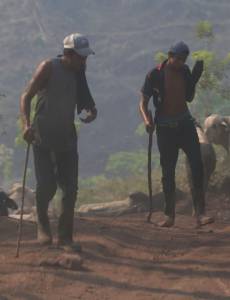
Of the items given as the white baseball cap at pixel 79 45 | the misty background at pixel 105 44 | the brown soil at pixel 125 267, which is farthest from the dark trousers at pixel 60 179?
the misty background at pixel 105 44

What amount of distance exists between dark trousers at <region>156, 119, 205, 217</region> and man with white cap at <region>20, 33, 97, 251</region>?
143cm

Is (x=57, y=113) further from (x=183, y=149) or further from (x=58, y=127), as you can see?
(x=183, y=149)

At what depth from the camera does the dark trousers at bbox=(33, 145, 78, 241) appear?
5428mm

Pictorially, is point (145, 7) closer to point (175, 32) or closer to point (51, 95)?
point (175, 32)

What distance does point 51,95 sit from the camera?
538 cm

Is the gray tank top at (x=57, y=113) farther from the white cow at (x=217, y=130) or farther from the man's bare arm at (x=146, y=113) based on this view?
the white cow at (x=217, y=130)

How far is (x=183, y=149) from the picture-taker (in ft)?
22.2

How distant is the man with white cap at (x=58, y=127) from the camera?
5324mm

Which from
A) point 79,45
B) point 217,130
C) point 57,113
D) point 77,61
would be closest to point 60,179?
point 57,113

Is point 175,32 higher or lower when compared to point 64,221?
higher

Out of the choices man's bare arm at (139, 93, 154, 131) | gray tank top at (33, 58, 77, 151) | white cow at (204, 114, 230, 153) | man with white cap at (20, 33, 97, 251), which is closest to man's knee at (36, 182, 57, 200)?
man with white cap at (20, 33, 97, 251)

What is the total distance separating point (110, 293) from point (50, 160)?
162 centimetres

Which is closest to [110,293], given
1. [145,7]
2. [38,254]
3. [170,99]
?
[38,254]

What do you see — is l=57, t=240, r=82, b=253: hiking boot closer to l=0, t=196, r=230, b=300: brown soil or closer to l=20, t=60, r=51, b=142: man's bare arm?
l=0, t=196, r=230, b=300: brown soil
